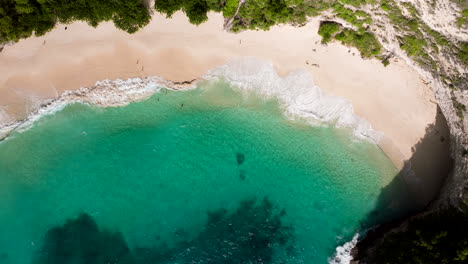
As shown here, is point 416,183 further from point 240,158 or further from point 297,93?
point 240,158

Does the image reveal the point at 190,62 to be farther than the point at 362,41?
Yes

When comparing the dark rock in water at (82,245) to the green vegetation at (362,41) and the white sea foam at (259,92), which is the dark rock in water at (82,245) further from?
the green vegetation at (362,41)

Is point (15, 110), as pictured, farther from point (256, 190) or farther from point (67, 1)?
point (256, 190)

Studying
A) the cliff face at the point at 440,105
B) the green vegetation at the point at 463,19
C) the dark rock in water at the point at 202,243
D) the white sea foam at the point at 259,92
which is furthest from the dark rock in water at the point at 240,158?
the green vegetation at the point at 463,19

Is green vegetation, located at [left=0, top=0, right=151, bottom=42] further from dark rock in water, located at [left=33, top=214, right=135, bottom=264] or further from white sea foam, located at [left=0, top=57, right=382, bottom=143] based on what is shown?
dark rock in water, located at [left=33, top=214, right=135, bottom=264]

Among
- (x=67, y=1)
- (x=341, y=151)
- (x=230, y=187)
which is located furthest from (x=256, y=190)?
(x=67, y=1)

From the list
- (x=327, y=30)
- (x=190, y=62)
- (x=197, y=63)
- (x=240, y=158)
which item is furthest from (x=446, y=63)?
(x=190, y=62)
